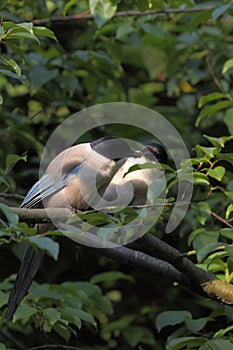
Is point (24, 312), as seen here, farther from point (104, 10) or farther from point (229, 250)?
point (104, 10)

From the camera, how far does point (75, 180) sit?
3256mm

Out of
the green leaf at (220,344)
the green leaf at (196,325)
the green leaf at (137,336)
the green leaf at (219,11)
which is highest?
the green leaf at (219,11)

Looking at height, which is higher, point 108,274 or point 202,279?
point 202,279

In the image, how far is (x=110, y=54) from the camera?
164 inches

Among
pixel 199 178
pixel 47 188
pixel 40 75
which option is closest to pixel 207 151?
pixel 199 178

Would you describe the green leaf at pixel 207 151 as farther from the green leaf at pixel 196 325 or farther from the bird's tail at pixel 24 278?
the bird's tail at pixel 24 278

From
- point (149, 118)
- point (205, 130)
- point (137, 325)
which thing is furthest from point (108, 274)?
point (205, 130)

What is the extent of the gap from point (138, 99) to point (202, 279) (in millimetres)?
2211

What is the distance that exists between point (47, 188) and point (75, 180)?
157mm

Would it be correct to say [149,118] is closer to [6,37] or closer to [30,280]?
[30,280]

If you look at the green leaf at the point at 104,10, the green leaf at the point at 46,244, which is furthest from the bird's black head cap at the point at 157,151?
the green leaf at the point at 46,244

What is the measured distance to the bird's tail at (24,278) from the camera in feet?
10.4

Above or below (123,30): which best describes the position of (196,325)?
below

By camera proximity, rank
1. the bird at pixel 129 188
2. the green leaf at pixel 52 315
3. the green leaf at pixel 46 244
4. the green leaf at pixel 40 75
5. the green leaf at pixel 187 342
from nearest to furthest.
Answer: the green leaf at pixel 46 244, the green leaf at pixel 187 342, the green leaf at pixel 52 315, the bird at pixel 129 188, the green leaf at pixel 40 75
